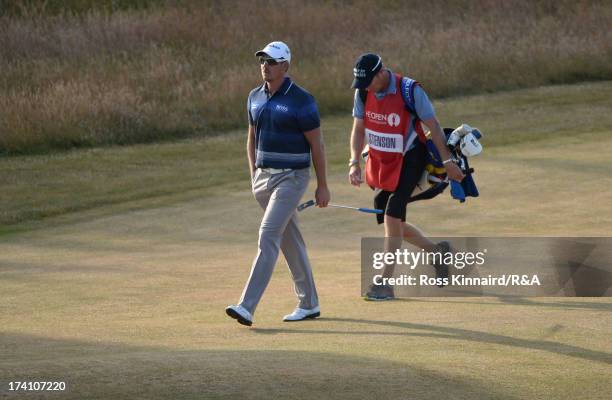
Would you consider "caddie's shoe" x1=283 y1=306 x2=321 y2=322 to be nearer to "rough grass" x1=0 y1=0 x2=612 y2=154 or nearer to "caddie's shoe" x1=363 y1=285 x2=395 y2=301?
"caddie's shoe" x1=363 y1=285 x2=395 y2=301

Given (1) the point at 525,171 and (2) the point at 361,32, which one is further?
(2) the point at 361,32

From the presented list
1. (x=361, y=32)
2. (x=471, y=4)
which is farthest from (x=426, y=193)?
(x=471, y=4)

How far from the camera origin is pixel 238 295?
9828mm

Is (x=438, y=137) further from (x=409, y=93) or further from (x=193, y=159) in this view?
(x=193, y=159)

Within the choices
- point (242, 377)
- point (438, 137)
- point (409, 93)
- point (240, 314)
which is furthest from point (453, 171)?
point (242, 377)

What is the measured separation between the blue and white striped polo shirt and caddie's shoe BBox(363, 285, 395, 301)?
1.34m

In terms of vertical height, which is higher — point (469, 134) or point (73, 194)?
point (469, 134)

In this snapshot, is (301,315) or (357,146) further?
(357,146)

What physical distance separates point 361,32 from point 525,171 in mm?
14069

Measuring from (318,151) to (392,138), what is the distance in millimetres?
967

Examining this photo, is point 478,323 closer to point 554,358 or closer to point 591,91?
point 554,358

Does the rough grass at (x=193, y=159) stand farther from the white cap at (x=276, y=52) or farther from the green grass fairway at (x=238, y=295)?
the white cap at (x=276, y=52)

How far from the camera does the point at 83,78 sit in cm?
2378

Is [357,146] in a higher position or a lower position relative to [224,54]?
higher
